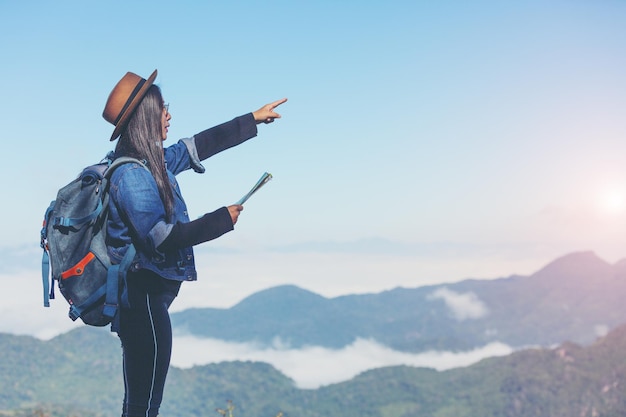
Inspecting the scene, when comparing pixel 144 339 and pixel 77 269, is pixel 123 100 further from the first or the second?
pixel 144 339

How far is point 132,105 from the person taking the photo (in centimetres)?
469

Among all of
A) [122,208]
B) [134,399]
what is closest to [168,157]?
[122,208]

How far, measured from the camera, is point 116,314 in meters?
4.55

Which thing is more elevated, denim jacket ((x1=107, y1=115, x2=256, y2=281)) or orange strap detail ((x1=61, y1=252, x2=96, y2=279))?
denim jacket ((x1=107, y1=115, x2=256, y2=281))

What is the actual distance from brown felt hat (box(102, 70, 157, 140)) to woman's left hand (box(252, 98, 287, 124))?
53.4 inches

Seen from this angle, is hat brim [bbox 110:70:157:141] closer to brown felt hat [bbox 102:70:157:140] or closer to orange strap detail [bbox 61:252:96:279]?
brown felt hat [bbox 102:70:157:140]

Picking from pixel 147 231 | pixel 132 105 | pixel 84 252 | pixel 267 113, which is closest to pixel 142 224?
pixel 147 231

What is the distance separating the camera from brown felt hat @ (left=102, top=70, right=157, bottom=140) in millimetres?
4703

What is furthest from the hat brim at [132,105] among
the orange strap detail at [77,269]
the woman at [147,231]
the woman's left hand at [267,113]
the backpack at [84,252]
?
the woman's left hand at [267,113]

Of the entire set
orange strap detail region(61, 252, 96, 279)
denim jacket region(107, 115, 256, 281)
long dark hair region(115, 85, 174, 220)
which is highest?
long dark hair region(115, 85, 174, 220)

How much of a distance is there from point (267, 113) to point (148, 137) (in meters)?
1.47

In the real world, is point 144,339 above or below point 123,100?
below

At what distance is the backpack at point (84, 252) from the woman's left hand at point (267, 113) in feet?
5.56

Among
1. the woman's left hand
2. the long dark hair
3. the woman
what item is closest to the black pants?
the woman
